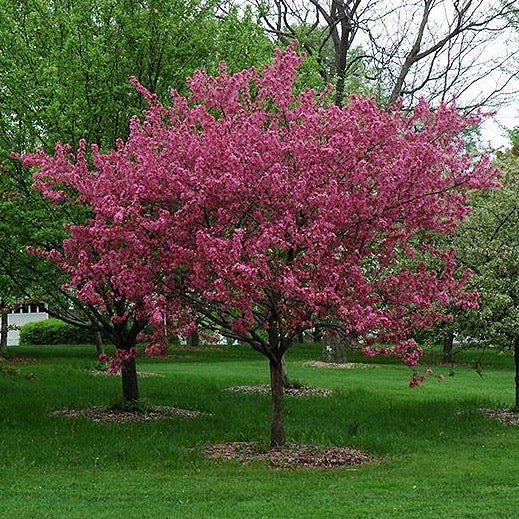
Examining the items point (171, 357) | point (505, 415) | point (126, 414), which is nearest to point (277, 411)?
point (126, 414)

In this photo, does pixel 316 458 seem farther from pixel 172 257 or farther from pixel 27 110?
pixel 27 110

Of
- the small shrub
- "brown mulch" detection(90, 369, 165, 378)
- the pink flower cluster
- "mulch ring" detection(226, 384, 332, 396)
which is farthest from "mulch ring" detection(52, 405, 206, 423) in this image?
the small shrub

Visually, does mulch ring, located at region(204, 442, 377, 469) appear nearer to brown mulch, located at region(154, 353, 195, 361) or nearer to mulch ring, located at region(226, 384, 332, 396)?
mulch ring, located at region(226, 384, 332, 396)

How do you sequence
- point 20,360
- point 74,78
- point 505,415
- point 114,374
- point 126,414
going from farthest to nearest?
point 20,360, point 114,374, point 505,415, point 126,414, point 74,78

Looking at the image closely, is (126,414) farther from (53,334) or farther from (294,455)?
(53,334)

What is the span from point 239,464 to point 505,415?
6744 mm

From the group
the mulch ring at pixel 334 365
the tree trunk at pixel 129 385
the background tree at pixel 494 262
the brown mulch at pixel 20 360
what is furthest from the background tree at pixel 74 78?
the mulch ring at pixel 334 365

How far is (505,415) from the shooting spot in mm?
15258

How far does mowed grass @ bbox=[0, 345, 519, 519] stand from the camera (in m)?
8.14

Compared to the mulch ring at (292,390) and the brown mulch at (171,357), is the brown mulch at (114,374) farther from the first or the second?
the brown mulch at (171,357)

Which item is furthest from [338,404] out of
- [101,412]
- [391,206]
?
[391,206]

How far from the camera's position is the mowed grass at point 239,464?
26.7 ft

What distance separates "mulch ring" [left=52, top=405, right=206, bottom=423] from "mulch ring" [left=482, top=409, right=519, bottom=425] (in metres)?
5.13

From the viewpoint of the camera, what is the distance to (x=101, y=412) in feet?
48.6
